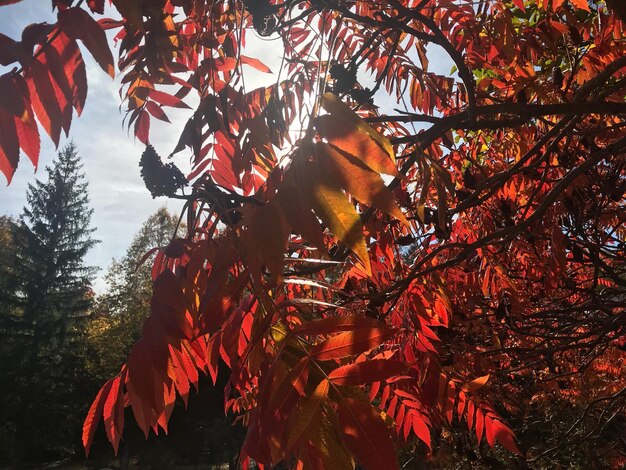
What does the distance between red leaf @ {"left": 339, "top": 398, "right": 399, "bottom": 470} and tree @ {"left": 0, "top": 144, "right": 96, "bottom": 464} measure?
3169 centimetres

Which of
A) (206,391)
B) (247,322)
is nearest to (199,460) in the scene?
(206,391)

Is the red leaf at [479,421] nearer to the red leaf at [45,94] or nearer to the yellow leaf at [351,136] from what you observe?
the yellow leaf at [351,136]

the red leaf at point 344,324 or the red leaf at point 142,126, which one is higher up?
the red leaf at point 142,126

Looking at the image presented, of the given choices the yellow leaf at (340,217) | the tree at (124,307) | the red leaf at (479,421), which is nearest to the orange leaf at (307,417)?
the yellow leaf at (340,217)

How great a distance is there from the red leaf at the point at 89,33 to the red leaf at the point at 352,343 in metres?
0.94

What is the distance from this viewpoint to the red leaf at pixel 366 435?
0.92 metres

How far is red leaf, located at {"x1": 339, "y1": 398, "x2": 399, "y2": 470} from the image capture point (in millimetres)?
924

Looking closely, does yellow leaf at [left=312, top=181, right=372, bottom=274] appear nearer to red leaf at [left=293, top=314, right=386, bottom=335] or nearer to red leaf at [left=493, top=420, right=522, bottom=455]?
red leaf at [left=293, top=314, right=386, bottom=335]

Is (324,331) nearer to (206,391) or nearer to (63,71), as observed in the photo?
(63,71)

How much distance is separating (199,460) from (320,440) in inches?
1181

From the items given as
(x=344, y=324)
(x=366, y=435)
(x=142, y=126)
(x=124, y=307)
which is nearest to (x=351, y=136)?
(x=344, y=324)

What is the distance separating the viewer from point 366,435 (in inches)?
38.3

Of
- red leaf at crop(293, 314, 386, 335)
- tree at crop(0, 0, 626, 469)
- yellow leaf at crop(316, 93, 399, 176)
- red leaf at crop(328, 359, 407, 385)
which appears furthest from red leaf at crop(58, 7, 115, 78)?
red leaf at crop(328, 359, 407, 385)

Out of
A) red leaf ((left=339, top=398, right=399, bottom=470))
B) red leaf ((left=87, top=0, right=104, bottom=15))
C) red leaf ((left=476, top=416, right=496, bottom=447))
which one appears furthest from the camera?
red leaf ((left=476, top=416, right=496, bottom=447))
